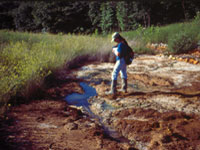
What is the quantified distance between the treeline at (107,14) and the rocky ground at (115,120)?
12453 mm

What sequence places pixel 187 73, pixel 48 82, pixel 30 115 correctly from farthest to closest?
pixel 187 73, pixel 48 82, pixel 30 115

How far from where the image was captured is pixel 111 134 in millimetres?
2881

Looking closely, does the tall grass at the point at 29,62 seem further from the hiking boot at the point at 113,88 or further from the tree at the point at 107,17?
the tree at the point at 107,17

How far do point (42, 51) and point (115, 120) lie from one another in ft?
11.3

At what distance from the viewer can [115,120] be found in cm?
325

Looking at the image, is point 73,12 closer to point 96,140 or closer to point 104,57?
point 104,57

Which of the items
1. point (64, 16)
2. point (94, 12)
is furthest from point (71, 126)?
point (64, 16)

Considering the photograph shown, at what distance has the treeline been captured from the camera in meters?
17.5

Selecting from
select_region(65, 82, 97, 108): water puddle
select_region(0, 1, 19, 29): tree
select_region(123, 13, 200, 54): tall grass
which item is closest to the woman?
select_region(65, 82, 97, 108): water puddle

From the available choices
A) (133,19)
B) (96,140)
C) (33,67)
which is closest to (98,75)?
(33,67)

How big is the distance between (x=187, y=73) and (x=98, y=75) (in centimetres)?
267

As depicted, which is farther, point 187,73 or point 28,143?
point 187,73

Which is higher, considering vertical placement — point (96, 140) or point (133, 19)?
point (133, 19)

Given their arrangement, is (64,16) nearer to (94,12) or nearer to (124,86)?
(94,12)
